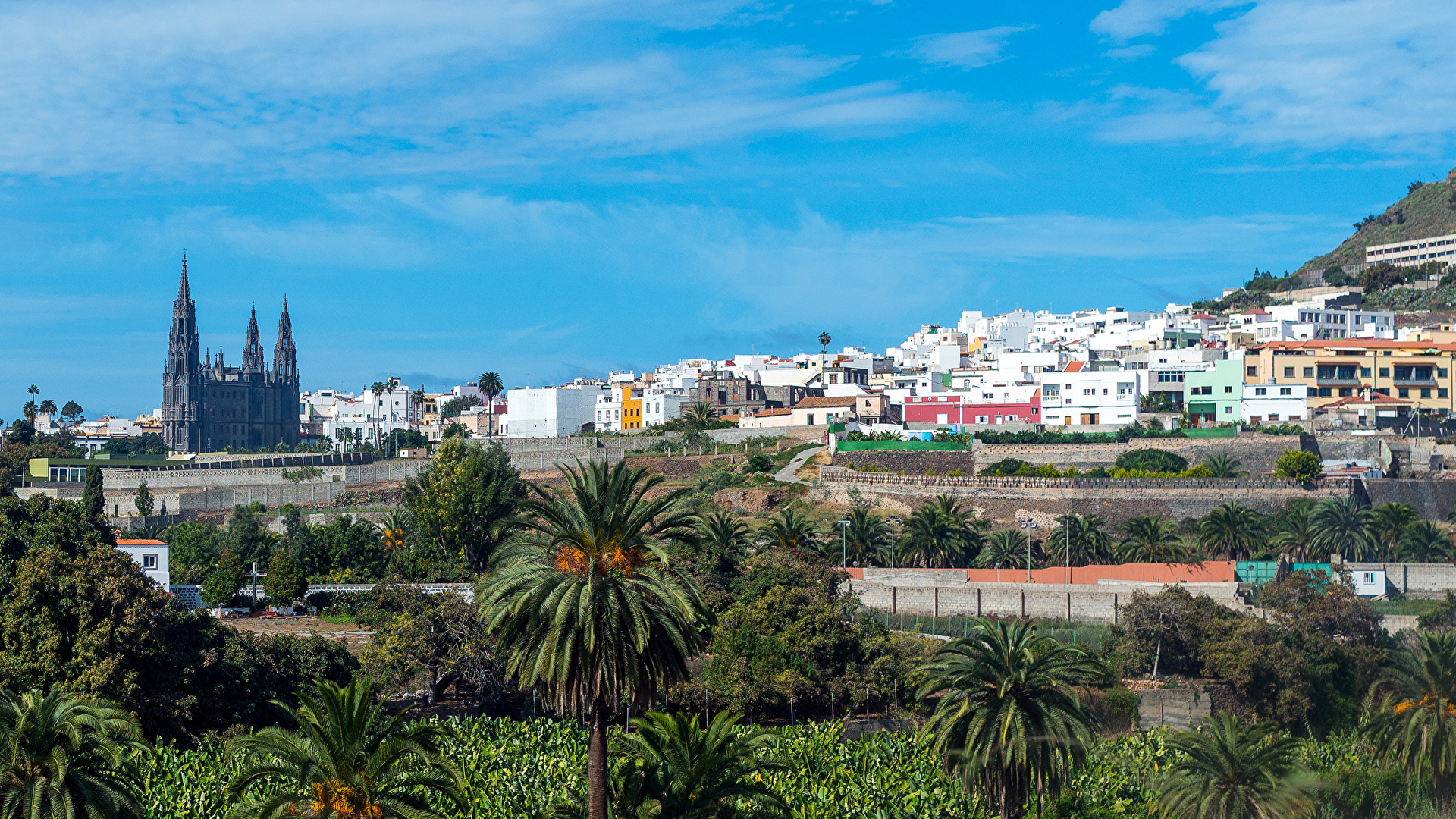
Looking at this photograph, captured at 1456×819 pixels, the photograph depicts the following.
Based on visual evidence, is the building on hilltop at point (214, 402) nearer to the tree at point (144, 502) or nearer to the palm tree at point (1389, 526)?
the tree at point (144, 502)

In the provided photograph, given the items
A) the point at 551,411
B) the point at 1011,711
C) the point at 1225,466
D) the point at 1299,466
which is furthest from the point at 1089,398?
the point at 1011,711

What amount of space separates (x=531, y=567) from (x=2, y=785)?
8569mm

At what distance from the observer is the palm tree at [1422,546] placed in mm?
61531

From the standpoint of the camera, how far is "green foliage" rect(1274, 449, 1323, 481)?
2872 inches

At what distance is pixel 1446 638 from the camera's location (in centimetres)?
3512

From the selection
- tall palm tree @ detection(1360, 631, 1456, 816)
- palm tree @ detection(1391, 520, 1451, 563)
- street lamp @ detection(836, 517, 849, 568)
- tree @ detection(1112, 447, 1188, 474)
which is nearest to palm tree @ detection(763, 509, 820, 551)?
street lamp @ detection(836, 517, 849, 568)

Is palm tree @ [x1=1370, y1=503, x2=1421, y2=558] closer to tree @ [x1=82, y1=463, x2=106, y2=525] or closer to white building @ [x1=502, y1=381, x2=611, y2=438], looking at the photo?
tree @ [x1=82, y1=463, x2=106, y2=525]

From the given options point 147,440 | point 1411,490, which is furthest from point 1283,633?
point 147,440

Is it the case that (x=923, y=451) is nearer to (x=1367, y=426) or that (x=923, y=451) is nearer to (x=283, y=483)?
(x=1367, y=426)

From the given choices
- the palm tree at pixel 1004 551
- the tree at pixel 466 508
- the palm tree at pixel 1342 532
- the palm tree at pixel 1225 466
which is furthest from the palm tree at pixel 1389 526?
→ the tree at pixel 466 508

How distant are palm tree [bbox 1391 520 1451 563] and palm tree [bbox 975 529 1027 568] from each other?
16.4m

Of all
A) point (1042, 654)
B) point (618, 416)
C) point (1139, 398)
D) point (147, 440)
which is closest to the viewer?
point (1042, 654)

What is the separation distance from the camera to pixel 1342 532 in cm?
6162

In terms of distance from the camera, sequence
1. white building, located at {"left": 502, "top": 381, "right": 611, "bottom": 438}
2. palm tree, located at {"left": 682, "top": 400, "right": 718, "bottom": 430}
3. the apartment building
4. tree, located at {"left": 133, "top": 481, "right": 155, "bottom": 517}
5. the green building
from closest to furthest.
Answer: the green building → the apartment building → tree, located at {"left": 133, "top": 481, "right": 155, "bottom": 517} → palm tree, located at {"left": 682, "top": 400, "right": 718, "bottom": 430} → white building, located at {"left": 502, "top": 381, "right": 611, "bottom": 438}
